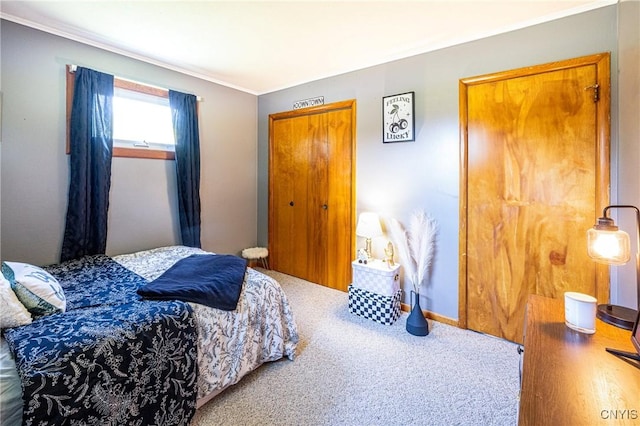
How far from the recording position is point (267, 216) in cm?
389

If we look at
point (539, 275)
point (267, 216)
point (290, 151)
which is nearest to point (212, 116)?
point (290, 151)

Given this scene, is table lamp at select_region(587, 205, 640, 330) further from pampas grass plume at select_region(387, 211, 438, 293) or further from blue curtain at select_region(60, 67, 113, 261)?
blue curtain at select_region(60, 67, 113, 261)

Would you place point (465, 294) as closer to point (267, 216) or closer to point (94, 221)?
point (267, 216)

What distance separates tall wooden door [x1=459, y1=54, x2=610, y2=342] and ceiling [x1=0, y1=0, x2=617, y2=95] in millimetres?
433

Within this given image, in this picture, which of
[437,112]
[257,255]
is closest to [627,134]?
[437,112]

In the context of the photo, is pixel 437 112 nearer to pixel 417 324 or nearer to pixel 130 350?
pixel 417 324

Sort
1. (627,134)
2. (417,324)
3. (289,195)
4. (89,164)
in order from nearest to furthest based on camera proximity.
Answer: (627,134) → (417,324) → (89,164) → (289,195)

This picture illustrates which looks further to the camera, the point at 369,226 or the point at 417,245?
the point at 369,226

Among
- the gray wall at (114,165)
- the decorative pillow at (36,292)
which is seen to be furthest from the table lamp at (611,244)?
the gray wall at (114,165)

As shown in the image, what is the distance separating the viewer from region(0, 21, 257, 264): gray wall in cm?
217

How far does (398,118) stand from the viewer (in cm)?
270

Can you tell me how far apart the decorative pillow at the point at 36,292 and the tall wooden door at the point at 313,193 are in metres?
2.33

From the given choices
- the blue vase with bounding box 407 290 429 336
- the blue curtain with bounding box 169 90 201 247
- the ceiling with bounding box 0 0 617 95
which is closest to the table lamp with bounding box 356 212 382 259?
the blue vase with bounding box 407 290 429 336

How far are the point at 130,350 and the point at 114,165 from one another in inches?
81.1
